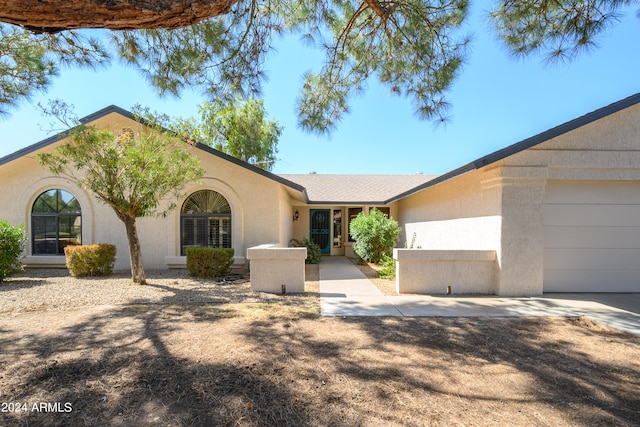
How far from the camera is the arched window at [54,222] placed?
35.0 ft

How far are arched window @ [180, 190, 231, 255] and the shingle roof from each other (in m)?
4.82

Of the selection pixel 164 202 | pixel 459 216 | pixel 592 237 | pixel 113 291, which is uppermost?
pixel 164 202

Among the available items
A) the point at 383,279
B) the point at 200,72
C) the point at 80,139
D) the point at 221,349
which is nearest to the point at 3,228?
the point at 80,139

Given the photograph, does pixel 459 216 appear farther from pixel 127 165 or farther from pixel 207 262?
pixel 127 165

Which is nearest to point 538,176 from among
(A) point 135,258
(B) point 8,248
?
(A) point 135,258

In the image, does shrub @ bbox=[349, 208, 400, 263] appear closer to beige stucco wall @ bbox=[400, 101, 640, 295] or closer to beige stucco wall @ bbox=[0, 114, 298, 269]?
beige stucco wall @ bbox=[0, 114, 298, 269]

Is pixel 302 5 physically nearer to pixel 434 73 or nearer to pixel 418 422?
pixel 434 73

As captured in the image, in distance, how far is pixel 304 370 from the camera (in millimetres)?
3559

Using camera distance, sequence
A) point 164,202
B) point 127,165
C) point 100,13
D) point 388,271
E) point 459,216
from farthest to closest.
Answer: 1. point 164,202
2. point 388,271
3. point 459,216
4. point 127,165
5. point 100,13

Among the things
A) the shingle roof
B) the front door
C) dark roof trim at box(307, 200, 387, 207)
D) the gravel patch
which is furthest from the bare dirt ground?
the front door

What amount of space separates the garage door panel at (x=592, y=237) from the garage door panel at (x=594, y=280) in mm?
611

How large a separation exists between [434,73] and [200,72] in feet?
15.6

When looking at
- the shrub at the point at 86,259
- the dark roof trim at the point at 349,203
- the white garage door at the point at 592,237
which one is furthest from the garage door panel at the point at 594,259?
the shrub at the point at 86,259

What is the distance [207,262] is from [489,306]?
7.38 metres
